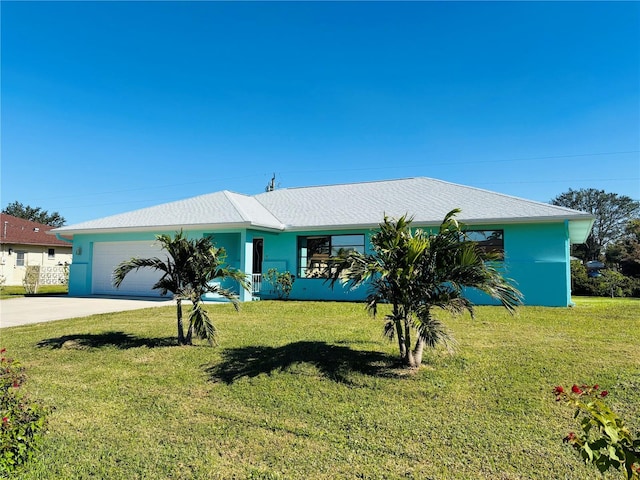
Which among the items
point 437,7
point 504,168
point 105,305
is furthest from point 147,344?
point 504,168

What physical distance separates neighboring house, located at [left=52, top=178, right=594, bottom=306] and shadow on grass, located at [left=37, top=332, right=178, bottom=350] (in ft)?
20.3

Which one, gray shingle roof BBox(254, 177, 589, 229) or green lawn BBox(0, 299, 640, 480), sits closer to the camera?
green lawn BBox(0, 299, 640, 480)

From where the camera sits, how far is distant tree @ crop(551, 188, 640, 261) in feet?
144

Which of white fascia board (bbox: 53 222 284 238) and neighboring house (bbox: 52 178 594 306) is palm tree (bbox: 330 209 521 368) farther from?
white fascia board (bbox: 53 222 284 238)

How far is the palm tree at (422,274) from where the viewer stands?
5449mm

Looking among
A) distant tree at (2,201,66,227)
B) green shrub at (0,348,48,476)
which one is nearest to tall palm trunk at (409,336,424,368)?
green shrub at (0,348,48,476)

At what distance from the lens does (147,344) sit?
746 centimetres

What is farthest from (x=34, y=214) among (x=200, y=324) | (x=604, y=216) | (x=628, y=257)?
(x=604, y=216)

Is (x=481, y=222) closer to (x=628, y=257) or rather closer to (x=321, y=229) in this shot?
(x=321, y=229)

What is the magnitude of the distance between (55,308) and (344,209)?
11.7 metres

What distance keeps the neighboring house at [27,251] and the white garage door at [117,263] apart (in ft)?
34.3

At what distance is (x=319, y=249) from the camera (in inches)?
646

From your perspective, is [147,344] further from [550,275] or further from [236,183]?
[236,183]

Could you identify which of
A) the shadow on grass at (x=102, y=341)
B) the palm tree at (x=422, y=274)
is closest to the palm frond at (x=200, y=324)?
the shadow on grass at (x=102, y=341)
